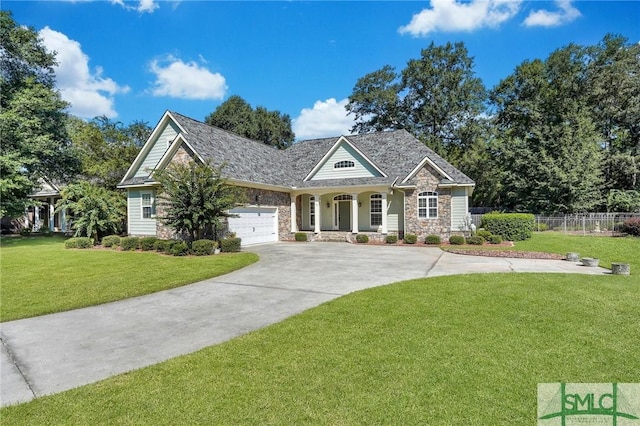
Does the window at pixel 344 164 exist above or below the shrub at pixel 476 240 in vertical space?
above

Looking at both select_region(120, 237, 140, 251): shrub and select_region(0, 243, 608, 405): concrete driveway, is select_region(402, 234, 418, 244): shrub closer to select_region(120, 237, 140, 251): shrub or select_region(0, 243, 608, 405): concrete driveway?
select_region(0, 243, 608, 405): concrete driveway

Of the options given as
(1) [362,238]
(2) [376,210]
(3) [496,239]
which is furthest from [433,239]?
(2) [376,210]

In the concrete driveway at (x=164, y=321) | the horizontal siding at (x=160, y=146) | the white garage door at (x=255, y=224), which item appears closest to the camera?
the concrete driveway at (x=164, y=321)

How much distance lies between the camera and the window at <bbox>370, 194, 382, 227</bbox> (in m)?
23.1

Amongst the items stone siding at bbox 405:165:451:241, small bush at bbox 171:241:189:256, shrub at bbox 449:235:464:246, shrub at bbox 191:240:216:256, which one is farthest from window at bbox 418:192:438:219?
small bush at bbox 171:241:189:256

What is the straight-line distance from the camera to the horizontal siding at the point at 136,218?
755 inches

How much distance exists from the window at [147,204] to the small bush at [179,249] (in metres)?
5.28

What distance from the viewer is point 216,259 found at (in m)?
13.0

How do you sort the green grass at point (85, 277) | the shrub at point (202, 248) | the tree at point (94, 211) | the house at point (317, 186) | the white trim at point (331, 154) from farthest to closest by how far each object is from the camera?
1. the white trim at point (331, 154)
2. the house at point (317, 186)
3. the tree at point (94, 211)
4. the shrub at point (202, 248)
5. the green grass at point (85, 277)

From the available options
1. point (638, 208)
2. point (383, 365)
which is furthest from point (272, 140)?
point (383, 365)

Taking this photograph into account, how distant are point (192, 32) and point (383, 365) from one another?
13.9 metres

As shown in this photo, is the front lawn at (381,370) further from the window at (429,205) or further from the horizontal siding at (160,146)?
the horizontal siding at (160,146)

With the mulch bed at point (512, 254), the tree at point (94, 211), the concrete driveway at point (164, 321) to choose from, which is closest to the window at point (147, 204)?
the tree at point (94, 211)

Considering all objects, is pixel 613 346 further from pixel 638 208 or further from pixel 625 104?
pixel 625 104
